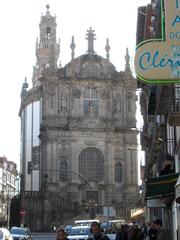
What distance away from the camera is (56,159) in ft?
212

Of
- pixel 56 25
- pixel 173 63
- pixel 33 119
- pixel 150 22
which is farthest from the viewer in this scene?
pixel 56 25

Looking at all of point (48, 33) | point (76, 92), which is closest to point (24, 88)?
point (76, 92)

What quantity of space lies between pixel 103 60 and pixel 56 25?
34.6 m

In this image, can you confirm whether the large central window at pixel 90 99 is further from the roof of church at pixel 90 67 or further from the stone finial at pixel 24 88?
the stone finial at pixel 24 88

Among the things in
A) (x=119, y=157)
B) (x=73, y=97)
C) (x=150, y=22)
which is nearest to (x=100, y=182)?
(x=119, y=157)

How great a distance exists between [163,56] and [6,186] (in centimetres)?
10337

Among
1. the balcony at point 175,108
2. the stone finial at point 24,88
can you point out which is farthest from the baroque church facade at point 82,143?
the balcony at point 175,108

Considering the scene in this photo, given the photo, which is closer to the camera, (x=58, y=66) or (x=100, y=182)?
(x=100, y=182)

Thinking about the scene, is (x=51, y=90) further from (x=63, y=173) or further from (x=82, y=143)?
(x=63, y=173)

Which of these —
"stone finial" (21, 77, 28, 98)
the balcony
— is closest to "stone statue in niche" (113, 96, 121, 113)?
"stone finial" (21, 77, 28, 98)

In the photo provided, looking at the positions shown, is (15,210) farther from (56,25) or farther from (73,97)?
(56,25)

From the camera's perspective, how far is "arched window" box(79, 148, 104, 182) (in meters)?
65.6

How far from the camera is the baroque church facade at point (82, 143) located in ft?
208

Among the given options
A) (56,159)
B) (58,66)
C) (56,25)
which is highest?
(56,25)
